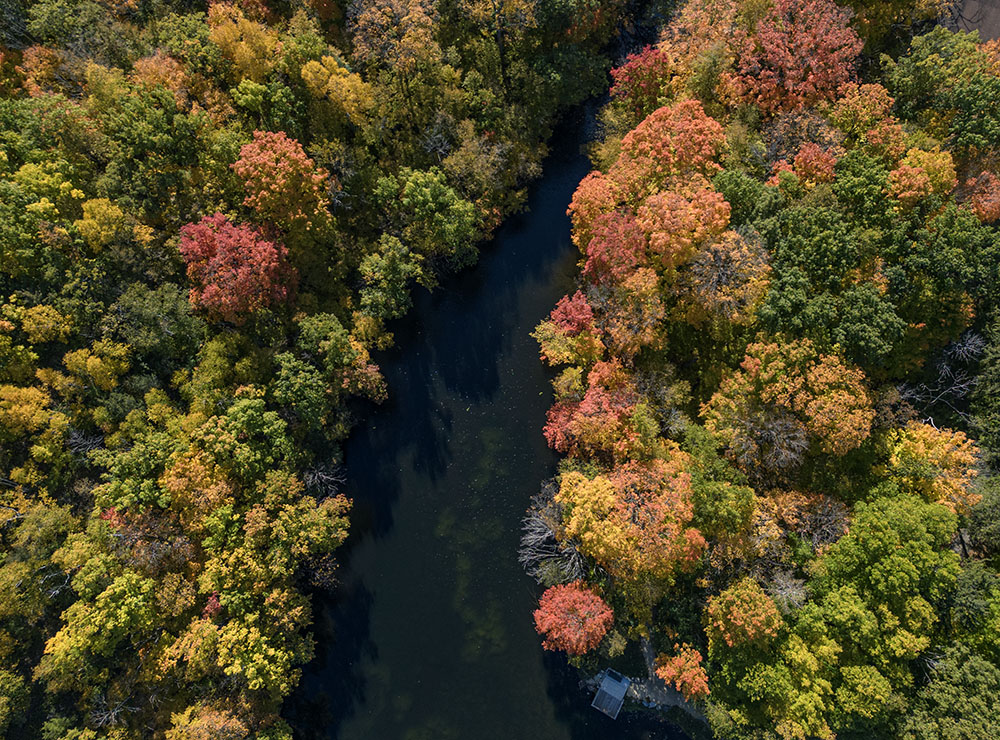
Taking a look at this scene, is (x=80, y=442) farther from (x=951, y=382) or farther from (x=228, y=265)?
(x=951, y=382)

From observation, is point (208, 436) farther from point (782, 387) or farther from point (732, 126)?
point (732, 126)

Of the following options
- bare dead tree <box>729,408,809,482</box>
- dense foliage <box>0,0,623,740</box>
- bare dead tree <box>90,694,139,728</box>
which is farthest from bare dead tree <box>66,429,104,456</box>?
bare dead tree <box>729,408,809,482</box>

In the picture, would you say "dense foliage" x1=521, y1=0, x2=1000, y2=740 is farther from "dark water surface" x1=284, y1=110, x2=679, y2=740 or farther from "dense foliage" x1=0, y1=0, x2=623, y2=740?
"dense foliage" x1=0, y1=0, x2=623, y2=740

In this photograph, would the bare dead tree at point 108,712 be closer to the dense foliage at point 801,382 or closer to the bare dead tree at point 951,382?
the dense foliage at point 801,382

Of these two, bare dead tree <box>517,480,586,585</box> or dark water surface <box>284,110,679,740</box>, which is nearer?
bare dead tree <box>517,480,586,585</box>

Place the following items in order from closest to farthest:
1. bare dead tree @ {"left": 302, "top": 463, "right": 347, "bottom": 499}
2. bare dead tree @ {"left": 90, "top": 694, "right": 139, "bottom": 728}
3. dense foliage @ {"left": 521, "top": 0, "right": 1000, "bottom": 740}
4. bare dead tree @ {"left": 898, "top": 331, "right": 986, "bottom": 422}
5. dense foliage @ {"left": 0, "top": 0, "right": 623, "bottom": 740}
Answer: dense foliage @ {"left": 521, "top": 0, "right": 1000, "bottom": 740}, dense foliage @ {"left": 0, "top": 0, "right": 623, "bottom": 740}, bare dead tree @ {"left": 90, "top": 694, "right": 139, "bottom": 728}, bare dead tree @ {"left": 898, "top": 331, "right": 986, "bottom": 422}, bare dead tree @ {"left": 302, "top": 463, "right": 347, "bottom": 499}

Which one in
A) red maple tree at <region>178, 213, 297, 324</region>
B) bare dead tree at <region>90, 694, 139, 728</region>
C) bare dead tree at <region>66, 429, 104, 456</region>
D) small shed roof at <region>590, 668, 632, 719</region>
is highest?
red maple tree at <region>178, 213, 297, 324</region>

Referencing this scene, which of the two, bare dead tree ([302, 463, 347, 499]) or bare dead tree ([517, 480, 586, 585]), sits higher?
bare dead tree ([517, 480, 586, 585])

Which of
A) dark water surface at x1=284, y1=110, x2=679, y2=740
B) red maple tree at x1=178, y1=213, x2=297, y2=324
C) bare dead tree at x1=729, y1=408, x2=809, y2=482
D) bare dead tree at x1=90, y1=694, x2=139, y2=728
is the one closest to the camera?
bare dead tree at x1=729, y1=408, x2=809, y2=482
